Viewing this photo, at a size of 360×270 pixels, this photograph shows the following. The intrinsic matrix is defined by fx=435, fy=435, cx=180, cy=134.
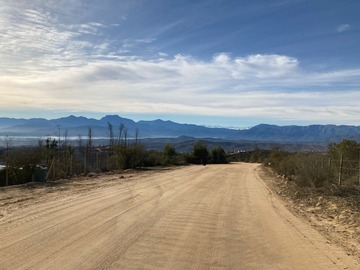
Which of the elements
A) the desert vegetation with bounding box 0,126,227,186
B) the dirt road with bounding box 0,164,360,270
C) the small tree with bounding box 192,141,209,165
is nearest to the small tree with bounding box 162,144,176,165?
the desert vegetation with bounding box 0,126,227,186

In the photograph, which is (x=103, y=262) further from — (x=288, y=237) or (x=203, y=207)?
(x=203, y=207)

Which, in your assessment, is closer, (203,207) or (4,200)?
(203,207)

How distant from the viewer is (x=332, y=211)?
48.0ft

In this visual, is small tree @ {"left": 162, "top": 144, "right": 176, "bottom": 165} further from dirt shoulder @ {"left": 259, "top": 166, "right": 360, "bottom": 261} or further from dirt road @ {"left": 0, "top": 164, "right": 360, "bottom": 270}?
dirt road @ {"left": 0, "top": 164, "right": 360, "bottom": 270}

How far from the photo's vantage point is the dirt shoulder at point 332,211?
34.7ft

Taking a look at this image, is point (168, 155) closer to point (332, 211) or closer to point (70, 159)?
point (70, 159)

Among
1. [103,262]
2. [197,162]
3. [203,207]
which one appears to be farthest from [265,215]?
[197,162]

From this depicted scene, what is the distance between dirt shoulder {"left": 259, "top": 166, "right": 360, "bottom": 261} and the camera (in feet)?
34.7

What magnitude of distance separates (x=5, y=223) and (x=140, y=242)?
13.0 ft

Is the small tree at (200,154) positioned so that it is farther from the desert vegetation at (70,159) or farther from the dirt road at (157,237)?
the dirt road at (157,237)

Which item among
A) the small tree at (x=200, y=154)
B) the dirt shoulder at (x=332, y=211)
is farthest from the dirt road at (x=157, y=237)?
the small tree at (x=200, y=154)

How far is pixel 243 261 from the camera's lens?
7848 millimetres

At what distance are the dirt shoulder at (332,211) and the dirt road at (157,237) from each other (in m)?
0.49

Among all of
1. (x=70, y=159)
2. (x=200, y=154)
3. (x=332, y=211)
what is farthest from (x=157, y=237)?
(x=200, y=154)
